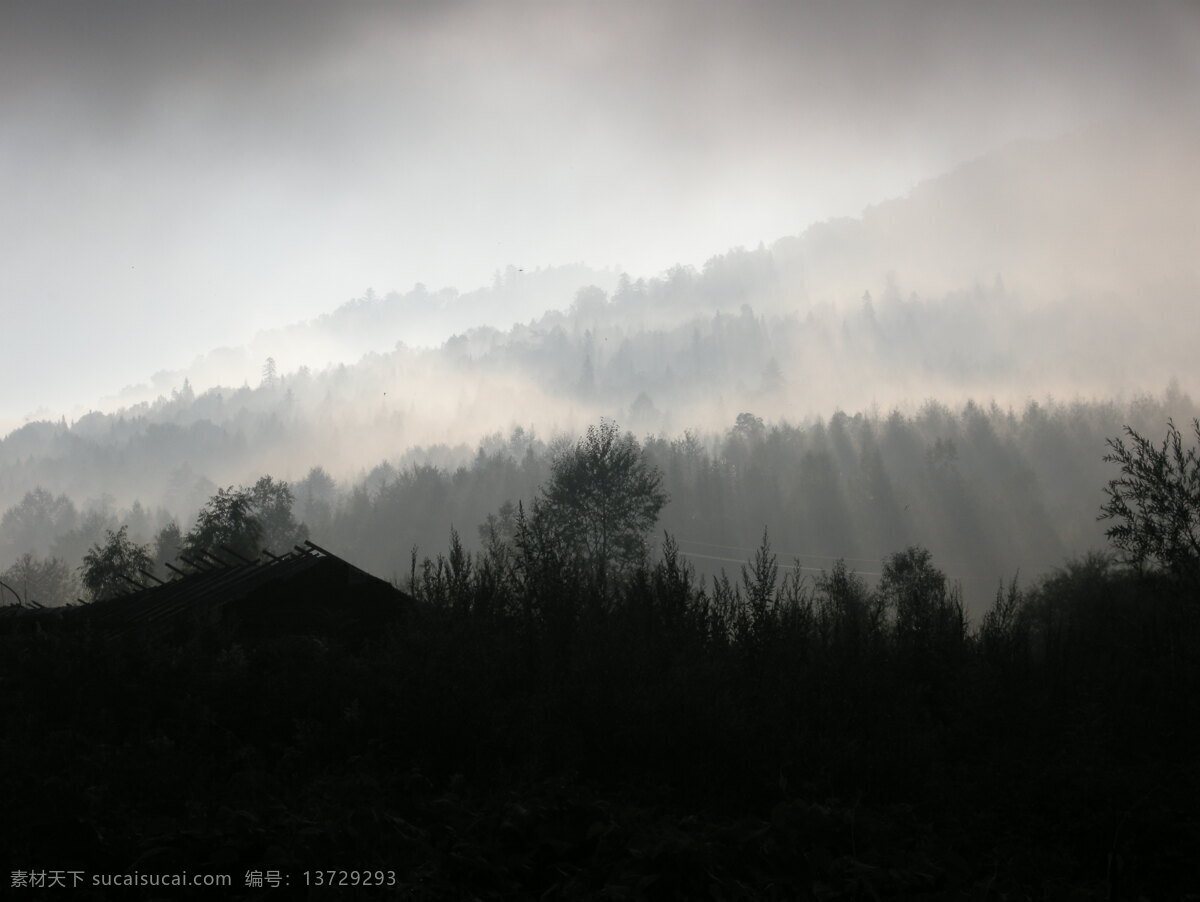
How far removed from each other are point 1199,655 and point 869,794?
9.36 m

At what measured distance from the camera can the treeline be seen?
111 metres

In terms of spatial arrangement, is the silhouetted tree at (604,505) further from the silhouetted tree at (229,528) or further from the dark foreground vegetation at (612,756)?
the dark foreground vegetation at (612,756)

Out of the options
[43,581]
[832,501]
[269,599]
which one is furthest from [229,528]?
[832,501]

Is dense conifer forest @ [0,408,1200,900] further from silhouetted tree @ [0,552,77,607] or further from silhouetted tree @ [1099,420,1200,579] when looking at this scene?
silhouetted tree @ [0,552,77,607]

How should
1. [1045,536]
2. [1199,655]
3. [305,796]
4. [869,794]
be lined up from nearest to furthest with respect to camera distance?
[305,796] < [869,794] < [1199,655] < [1045,536]

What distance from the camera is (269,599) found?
836 inches

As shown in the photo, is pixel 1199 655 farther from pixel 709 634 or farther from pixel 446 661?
pixel 446 661

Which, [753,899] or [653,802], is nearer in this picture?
[753,899]

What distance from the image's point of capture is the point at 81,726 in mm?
10477

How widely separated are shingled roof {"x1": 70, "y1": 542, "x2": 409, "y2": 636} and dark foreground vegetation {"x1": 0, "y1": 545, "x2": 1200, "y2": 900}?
4.69 metres

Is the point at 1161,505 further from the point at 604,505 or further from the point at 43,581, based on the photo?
the point at 43,581

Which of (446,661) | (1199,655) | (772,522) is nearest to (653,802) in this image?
(446,661)

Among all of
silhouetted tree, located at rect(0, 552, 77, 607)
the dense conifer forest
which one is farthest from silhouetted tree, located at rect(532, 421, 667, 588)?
silhouetted tree, located at rect(0, 552, 77, 607)

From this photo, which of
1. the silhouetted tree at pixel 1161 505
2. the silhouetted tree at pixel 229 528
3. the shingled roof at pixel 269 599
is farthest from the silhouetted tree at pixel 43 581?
the silhouetted tree at pixel 1161 505
